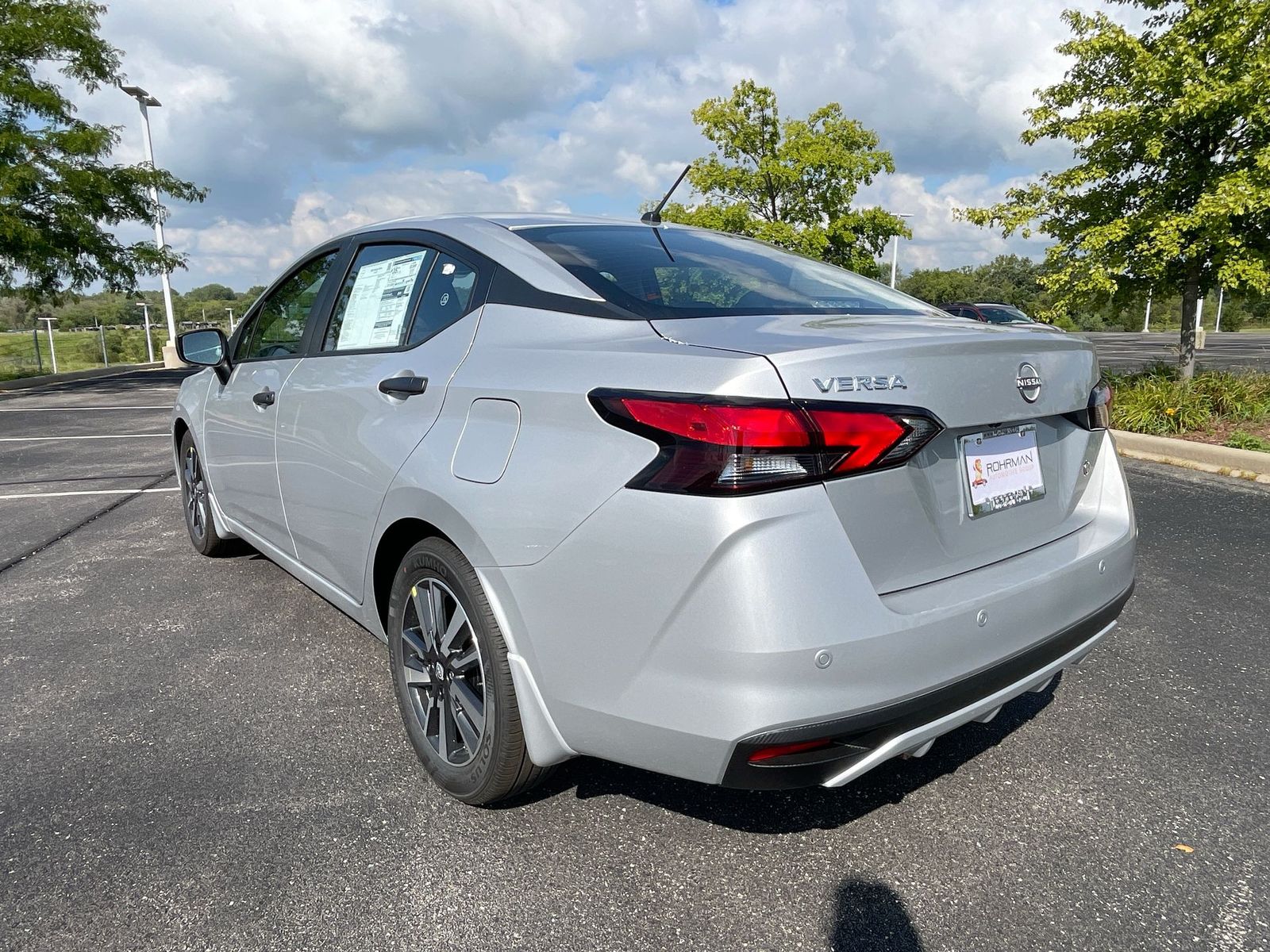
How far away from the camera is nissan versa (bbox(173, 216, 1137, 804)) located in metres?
1.73

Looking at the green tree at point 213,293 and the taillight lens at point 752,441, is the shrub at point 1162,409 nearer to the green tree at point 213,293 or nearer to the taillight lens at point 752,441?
the taillight lens at point 752,441

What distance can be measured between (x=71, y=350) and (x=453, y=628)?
31.0m

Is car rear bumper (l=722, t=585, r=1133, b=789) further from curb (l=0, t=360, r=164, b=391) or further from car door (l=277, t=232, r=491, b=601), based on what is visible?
curb (l=0, t=360, r=164, b=391)

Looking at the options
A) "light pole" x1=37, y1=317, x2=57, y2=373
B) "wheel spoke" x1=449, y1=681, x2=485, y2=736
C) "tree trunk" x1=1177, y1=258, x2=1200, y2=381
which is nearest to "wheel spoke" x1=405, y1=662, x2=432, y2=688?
"wheel spoke" x1=449, y1=681, x2=485, y2=736

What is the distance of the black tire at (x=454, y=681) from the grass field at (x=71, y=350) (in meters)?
22.8

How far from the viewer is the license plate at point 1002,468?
2020 mm

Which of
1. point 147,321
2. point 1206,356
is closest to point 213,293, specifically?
point 147,321

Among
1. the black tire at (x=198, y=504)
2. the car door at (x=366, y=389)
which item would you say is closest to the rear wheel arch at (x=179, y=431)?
the black tire at (x=198, y=504)

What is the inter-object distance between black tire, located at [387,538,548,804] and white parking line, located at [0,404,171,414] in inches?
496

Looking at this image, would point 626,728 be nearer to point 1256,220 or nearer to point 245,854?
point 245,854

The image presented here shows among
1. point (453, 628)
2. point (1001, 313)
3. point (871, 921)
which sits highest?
point (1001, 313)

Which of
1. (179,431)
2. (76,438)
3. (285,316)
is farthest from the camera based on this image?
(76,438)

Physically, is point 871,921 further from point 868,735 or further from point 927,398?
point 927,398

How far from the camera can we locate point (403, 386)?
8.18 feet
